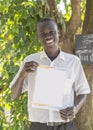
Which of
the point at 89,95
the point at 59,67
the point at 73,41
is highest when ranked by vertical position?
the point at 59,67

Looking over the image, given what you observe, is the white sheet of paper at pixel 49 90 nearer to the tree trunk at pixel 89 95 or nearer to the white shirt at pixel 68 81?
the white shirt at pixel 68 81

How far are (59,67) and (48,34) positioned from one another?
0.61 feet

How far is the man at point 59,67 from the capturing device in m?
1.91

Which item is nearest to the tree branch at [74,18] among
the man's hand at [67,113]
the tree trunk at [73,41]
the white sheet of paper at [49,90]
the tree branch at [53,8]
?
the tree trunk at [73,41]

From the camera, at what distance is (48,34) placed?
1.91 meters

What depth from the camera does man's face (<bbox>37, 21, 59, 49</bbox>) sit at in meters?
1.90

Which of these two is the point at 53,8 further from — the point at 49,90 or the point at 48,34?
the point at 49,90

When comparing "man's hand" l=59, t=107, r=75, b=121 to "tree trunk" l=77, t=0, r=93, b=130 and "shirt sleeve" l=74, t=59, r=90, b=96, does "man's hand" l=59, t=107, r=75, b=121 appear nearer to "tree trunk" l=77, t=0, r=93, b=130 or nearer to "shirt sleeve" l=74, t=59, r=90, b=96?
"shirt sleeve" l=74, t=59, r=90, b=96

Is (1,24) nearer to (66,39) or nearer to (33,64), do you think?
(66,39)

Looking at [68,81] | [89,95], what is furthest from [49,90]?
[89,95]

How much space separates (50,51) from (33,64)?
167mm

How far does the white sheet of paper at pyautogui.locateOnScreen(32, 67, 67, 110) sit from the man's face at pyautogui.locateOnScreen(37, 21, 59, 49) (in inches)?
5.3

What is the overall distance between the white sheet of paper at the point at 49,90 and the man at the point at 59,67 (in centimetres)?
4

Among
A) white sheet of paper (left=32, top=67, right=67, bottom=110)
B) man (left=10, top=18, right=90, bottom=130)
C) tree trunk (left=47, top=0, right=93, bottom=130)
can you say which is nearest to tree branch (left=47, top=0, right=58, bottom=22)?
tree trunk (left=47, top=0, right=93, bottom=130)
